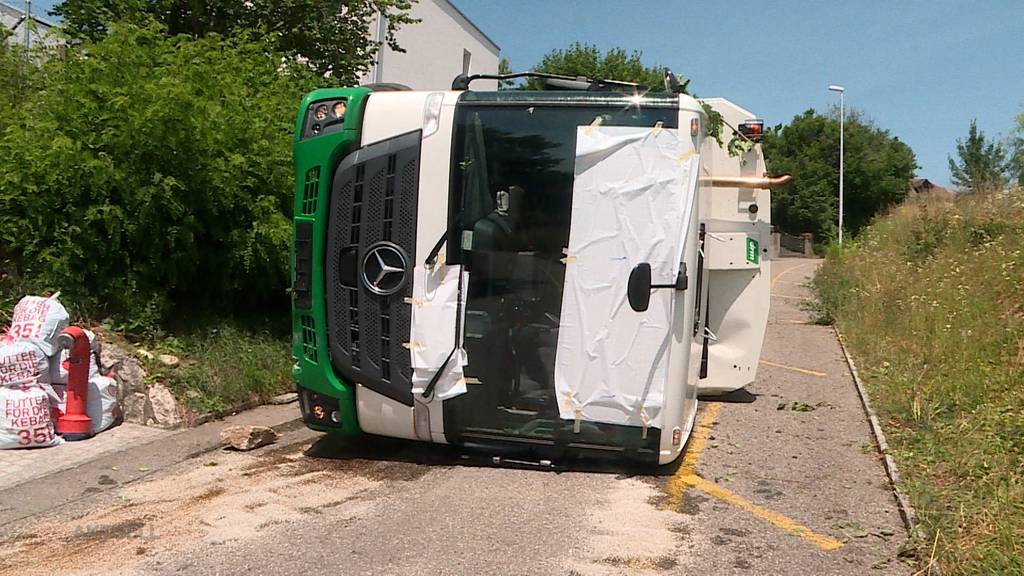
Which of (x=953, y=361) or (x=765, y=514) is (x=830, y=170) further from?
(x=765, y=514)

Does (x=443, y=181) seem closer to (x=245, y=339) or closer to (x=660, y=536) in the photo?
(x=660, y=536)

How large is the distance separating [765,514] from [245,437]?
4.04 metres

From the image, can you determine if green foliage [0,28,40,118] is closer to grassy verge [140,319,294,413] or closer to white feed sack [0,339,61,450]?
grassy verge [140,319,294,413]

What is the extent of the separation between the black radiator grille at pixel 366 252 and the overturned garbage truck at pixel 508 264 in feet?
0.04

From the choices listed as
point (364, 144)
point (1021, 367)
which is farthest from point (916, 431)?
point (364, 144)

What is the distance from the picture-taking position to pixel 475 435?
18.2ft

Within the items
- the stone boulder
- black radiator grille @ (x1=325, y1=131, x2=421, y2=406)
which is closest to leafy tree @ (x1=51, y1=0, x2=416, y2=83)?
the stone boulder

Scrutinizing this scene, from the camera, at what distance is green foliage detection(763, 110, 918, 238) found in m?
51.1

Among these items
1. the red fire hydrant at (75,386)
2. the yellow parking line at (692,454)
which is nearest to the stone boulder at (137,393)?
the red fire hydrant at (75,386)

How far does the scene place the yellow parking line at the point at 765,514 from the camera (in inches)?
175

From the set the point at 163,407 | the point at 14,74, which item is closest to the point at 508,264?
the point at 163,407

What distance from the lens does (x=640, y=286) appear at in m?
5.11

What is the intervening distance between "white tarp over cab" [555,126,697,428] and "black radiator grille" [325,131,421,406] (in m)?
1.11

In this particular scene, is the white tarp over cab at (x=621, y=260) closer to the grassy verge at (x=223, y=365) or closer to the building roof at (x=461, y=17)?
the grassy verge at (x=223, y=365)
